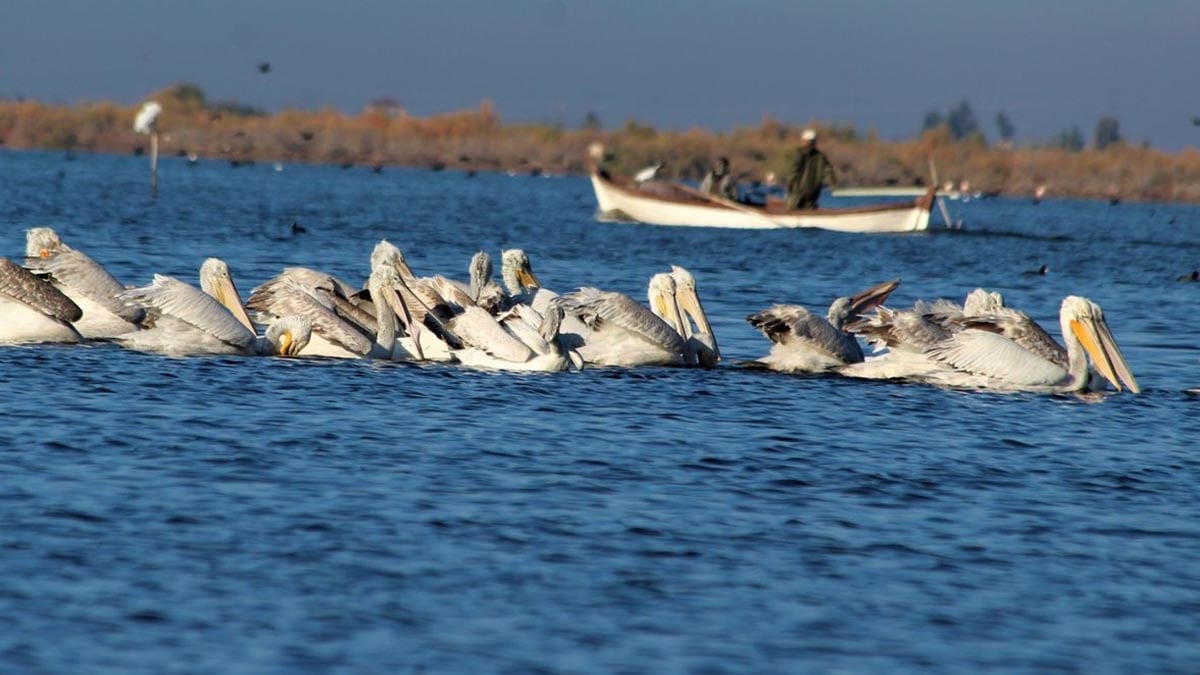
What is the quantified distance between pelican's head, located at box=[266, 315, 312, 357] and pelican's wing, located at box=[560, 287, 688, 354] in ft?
5.26

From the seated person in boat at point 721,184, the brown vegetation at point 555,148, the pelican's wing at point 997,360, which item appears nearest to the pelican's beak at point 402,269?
the pelican's wing at point 997,360

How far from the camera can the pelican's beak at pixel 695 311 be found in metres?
12.5

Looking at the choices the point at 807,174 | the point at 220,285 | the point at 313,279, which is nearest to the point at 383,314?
the point at 313,279

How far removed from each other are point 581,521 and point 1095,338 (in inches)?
235

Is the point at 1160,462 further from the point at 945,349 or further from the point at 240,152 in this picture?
the point at 240,152

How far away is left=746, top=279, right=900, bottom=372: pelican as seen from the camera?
11.8m

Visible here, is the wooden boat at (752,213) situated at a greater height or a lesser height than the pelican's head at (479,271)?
greater

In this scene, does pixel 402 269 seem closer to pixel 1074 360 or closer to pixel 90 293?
pixel 90 293

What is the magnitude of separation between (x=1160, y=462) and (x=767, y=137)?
7238cm

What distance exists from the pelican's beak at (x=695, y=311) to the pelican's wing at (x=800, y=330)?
1.95 feet

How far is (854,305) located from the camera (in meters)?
13.1

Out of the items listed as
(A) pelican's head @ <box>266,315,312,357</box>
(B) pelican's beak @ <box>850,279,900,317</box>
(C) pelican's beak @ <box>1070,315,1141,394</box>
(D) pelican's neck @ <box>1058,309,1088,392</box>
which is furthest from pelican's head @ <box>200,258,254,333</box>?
(C) pelican's beak @ <box>1070,315,1141,394</box>

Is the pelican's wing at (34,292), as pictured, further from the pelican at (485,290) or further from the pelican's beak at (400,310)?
the pelican at (485,290)

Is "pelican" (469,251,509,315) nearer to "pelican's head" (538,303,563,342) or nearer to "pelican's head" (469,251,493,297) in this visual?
"pelican's head" (469,251,493,297)
